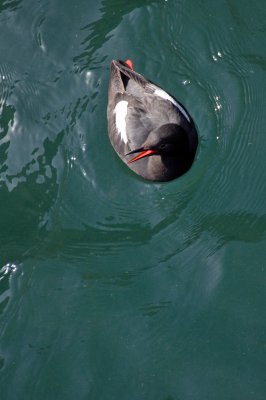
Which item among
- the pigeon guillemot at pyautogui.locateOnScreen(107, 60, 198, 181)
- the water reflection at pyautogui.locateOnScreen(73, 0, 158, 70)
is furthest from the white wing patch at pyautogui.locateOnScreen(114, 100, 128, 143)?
the water reflection at pyautogui.locateOnScreen(73, 0, 158, 70)

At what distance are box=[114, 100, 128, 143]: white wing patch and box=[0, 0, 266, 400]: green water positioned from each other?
0.27m

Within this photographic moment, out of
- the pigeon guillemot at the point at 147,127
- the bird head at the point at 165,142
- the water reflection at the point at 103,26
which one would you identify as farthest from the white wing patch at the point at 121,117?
the water reflection at the point at 103,26

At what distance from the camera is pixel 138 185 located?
18.2ft

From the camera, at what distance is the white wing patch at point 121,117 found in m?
5.39

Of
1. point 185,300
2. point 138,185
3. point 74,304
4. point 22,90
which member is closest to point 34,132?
point 22,90

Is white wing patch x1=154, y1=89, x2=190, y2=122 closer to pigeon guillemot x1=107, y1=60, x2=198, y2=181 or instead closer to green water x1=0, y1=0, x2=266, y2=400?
pigeon guillemot x1=107, y1=60, x2=198, y2=181

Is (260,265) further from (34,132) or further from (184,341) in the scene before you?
(34,132)

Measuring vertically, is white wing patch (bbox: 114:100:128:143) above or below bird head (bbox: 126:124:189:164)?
above

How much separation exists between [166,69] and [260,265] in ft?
5.90

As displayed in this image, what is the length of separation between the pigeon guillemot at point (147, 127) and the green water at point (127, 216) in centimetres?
16

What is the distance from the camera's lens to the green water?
501cm

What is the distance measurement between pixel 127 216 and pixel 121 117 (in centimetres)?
77

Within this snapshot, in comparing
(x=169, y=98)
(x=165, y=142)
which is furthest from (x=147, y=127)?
(x=169, y=98)

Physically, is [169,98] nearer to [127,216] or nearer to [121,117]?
[121,117]
